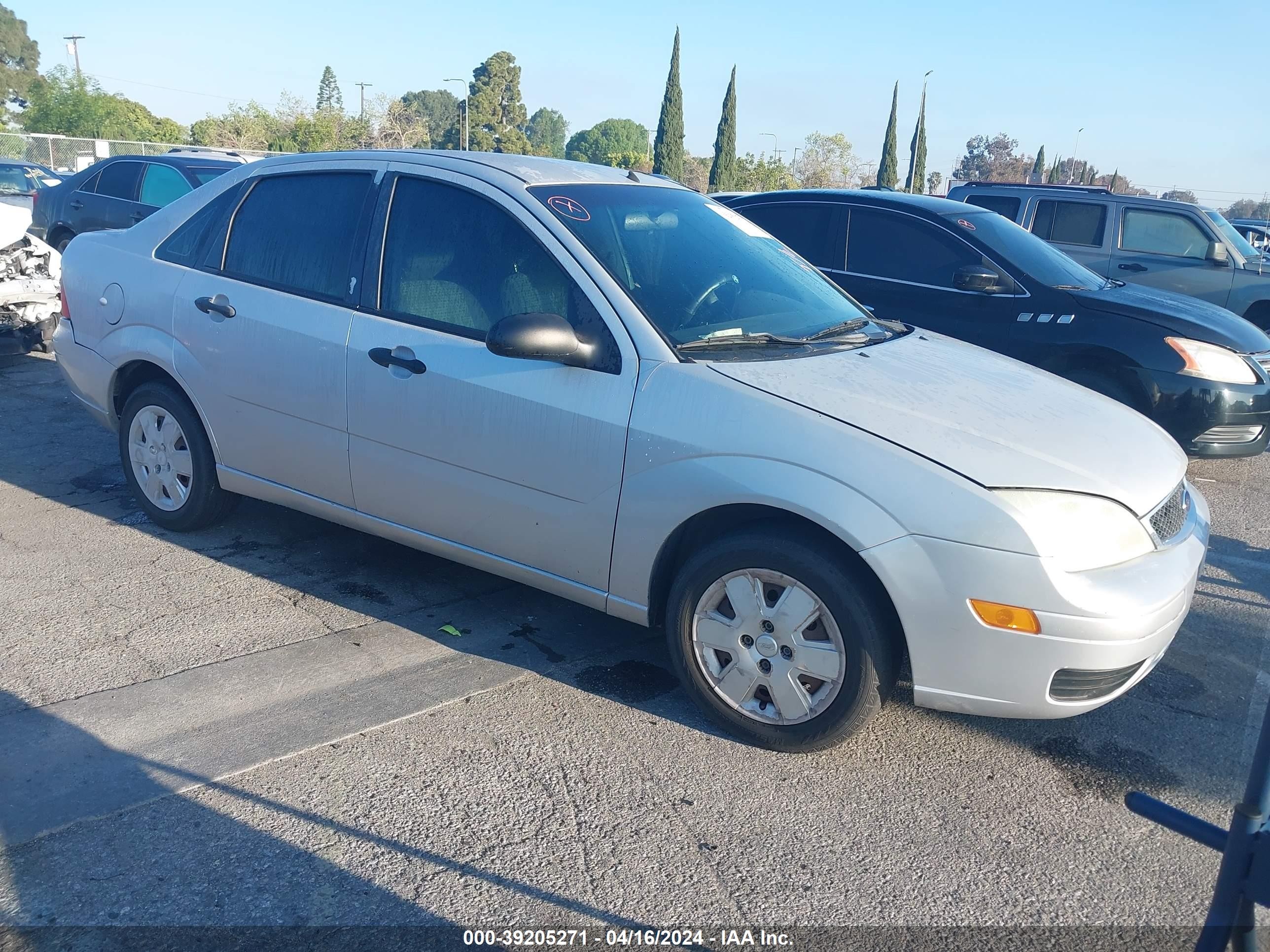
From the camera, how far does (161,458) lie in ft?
16.2

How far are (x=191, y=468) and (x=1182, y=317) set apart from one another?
5.98 metres

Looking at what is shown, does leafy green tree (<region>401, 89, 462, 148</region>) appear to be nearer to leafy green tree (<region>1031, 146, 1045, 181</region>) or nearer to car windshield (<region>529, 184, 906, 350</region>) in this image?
leafy green tree (<region>1031, 146, 1045, 181</region>)

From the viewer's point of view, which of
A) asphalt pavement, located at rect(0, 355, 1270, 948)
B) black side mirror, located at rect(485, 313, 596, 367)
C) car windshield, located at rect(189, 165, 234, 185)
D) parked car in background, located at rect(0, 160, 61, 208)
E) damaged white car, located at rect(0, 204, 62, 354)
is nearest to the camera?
asphalt pavement, located at rect(0, 355, 1270, 948)

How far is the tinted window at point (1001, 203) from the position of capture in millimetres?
11406

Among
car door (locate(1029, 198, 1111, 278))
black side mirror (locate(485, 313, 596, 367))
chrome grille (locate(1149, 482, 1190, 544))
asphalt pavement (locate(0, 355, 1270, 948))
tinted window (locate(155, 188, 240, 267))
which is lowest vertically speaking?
asphalt pavement (locate(0, 355, 1270, 948))

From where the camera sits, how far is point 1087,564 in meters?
2.99

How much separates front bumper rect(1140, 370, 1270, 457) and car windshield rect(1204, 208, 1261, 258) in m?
5.21

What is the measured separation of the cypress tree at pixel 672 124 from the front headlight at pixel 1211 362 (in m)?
47.0

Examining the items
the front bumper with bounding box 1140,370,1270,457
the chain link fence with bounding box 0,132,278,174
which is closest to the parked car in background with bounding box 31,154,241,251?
the front bumper with bounding box 1140,370,1270,457

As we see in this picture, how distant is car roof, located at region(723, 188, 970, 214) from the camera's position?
24.1 feet

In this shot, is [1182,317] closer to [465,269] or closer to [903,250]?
[903,250]

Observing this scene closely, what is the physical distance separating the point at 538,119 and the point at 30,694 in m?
152

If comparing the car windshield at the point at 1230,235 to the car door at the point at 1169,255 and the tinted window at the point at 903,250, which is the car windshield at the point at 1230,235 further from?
the tinted window at the point at 903,250

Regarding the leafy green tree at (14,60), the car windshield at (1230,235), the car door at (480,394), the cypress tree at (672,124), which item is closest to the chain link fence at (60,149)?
the cypress tree at (672,124)
